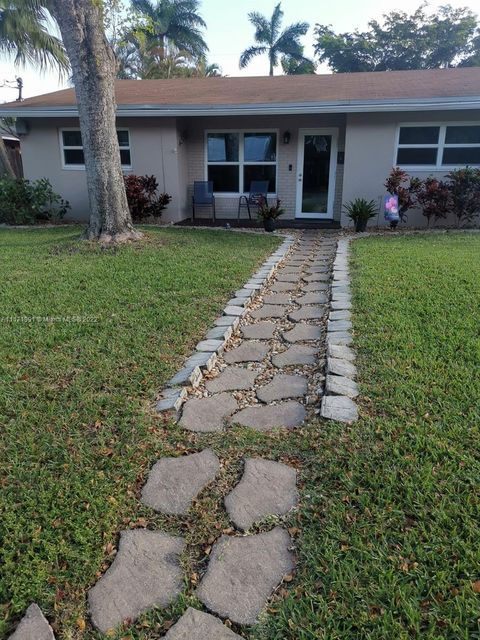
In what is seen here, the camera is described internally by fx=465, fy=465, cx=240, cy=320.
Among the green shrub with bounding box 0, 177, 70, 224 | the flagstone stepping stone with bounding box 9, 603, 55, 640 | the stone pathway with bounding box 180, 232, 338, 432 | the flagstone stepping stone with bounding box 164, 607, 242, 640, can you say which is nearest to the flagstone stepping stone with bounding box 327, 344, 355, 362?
the stone pathway with bounding box 180, 232, 338, 432

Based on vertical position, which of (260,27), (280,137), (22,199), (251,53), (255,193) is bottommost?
(22,199)

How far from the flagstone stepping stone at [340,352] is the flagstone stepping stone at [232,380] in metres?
0.57

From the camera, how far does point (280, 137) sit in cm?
1083


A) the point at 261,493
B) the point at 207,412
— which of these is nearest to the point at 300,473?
the point at 261,493

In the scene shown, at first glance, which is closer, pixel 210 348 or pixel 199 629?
pixel 199 629

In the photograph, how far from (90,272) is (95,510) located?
14.4ft

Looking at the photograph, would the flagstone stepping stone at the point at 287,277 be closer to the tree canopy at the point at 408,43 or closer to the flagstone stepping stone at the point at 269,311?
the flagstone stepping stone at the point at 269,311

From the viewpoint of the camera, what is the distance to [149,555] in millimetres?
1752

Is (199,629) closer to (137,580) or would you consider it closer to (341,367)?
(137,580)

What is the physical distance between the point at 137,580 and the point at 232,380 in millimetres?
1647

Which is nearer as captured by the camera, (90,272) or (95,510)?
(95,510)

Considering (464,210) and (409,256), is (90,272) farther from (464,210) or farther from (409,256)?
(464,210)

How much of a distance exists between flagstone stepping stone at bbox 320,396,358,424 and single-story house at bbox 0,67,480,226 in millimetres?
7997

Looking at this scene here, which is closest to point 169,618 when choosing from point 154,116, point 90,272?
point 90,272
